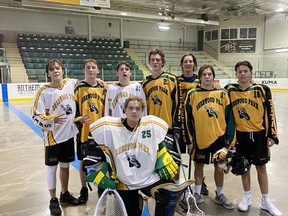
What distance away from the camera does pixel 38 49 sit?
15273 mm

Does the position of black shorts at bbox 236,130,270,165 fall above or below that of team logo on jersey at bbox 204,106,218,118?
below

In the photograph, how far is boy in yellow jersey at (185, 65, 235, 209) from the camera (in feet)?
8.01

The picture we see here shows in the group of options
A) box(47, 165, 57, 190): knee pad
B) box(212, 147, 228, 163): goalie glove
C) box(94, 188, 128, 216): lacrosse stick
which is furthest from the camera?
box(47, 165, 57, 190): knee pad

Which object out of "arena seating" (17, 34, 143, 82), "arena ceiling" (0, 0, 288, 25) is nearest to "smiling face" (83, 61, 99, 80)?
"arena seating" (17, 34, 143, 82)

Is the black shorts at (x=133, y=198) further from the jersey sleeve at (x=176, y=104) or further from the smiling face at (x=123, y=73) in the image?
the smiling face at (x=123, y=73)

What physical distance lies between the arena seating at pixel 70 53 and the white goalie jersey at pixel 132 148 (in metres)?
11.4

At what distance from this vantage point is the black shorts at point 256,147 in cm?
243

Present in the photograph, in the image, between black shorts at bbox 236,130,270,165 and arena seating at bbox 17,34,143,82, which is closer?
black shorts at bbox 236,130,270,165

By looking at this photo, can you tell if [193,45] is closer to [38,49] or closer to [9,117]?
[38,49]

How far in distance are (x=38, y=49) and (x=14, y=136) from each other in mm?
Result: 11225

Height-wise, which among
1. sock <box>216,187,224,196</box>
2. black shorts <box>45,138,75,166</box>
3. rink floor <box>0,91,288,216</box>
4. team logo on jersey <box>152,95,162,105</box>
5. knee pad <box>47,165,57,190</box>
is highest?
team logo on jersey <box>152,95,162,105</box>

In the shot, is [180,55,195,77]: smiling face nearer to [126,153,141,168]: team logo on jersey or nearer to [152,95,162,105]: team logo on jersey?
[152,95,162,105]: team logo on jersey

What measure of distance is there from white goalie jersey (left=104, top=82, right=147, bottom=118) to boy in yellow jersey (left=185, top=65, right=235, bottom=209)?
517 mm

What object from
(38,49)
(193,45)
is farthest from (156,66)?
(193,45)
